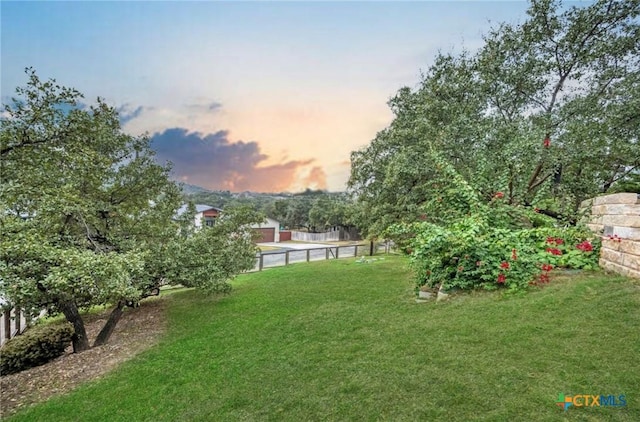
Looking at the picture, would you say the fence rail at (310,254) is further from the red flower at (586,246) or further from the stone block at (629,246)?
the stone block at (629,246)

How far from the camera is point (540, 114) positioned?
7.26 metres

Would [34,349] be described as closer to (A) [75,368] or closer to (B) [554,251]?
(A) [75,368]

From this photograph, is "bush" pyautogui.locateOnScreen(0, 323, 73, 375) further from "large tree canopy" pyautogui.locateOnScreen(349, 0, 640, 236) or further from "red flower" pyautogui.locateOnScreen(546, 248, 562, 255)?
"red flower" pyautogui.locateOnScreen(546, 248, 562, 255)

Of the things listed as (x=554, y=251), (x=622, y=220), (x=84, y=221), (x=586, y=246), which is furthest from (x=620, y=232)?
(x=84, y=221)

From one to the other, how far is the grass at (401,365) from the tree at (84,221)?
4.37 ft

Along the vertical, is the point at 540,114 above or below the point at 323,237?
above

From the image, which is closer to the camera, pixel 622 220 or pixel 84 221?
pixel 622 220

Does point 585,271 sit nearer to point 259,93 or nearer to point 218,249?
point 218,249

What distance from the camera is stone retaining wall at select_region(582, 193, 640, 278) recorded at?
3.63 metres

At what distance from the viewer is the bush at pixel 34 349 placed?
5.05m

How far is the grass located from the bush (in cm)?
241

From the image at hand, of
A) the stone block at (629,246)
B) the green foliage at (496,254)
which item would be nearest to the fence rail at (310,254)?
the green foliage at (496,254)

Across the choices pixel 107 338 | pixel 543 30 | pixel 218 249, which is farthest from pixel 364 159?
pixel 107 338

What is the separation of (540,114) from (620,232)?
14.8ft
